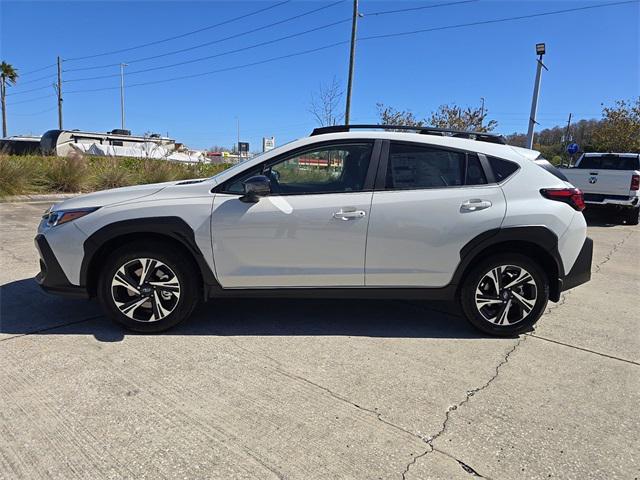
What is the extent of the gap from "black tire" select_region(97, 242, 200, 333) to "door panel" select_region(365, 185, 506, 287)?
4.98ft

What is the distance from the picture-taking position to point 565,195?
12.8ft

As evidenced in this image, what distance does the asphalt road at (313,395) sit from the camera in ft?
7.86

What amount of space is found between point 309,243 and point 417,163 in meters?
1.14

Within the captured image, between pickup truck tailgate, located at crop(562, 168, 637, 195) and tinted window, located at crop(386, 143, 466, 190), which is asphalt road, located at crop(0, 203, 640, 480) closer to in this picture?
tinted window, located at crop(386, 143, 466, 190)

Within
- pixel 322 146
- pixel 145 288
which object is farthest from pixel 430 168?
pixel 145 288

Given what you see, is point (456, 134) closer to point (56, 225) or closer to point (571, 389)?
point (571, 389)

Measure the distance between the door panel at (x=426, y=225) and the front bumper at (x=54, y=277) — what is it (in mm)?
2398

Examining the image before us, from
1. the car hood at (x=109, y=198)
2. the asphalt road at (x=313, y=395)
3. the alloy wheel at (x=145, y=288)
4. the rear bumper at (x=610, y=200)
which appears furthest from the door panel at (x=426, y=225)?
the rear bumper at (x=610, y=200)

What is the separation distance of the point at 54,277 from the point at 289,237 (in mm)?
1961

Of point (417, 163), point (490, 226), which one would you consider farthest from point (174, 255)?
point (490, 226)

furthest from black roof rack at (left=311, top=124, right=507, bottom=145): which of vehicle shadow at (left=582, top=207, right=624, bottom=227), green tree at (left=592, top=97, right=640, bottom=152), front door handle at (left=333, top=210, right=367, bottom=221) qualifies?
green tree at (left=592, top=97, right=640, bottom=152)

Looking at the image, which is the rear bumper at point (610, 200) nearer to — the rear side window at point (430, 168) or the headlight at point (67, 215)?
the rear side window at point (430, 168)

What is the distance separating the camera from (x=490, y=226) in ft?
12.4

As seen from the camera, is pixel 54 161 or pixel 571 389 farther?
pixel 54 161
